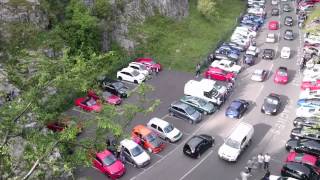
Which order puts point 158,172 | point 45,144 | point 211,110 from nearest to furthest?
point 45,144, point 158,172, point 211,110

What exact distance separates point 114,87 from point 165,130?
33.7 ft

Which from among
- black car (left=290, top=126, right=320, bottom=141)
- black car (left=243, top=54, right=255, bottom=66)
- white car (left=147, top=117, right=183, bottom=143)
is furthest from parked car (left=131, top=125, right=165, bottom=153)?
black car (left=243, top=54, right=255, bottom=66)

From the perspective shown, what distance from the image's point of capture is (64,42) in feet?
155

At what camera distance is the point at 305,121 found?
39.5 meters

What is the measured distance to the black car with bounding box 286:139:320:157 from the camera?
3491 cm

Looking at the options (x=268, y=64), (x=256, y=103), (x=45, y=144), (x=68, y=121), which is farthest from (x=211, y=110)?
(x=45, y=144)

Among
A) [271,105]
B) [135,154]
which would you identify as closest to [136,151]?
[135,154]

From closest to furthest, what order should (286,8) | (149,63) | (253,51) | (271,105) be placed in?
(271,105)
(149,63)
(253,51)
(286,8)

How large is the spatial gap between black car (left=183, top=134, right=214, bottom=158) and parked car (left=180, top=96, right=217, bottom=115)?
589cm

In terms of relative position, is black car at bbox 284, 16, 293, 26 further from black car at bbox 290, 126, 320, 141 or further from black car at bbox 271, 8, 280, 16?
black car at bbox 290, 126, 320, 141

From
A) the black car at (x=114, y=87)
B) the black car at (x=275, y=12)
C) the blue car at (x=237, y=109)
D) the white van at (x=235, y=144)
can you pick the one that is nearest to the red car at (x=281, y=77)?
the blue car at (x=237, y=109)

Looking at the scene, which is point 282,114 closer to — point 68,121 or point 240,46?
point 240,46

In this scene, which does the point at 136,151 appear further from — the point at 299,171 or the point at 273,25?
the point at 273,25

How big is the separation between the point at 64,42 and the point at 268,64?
2799 centimetres
